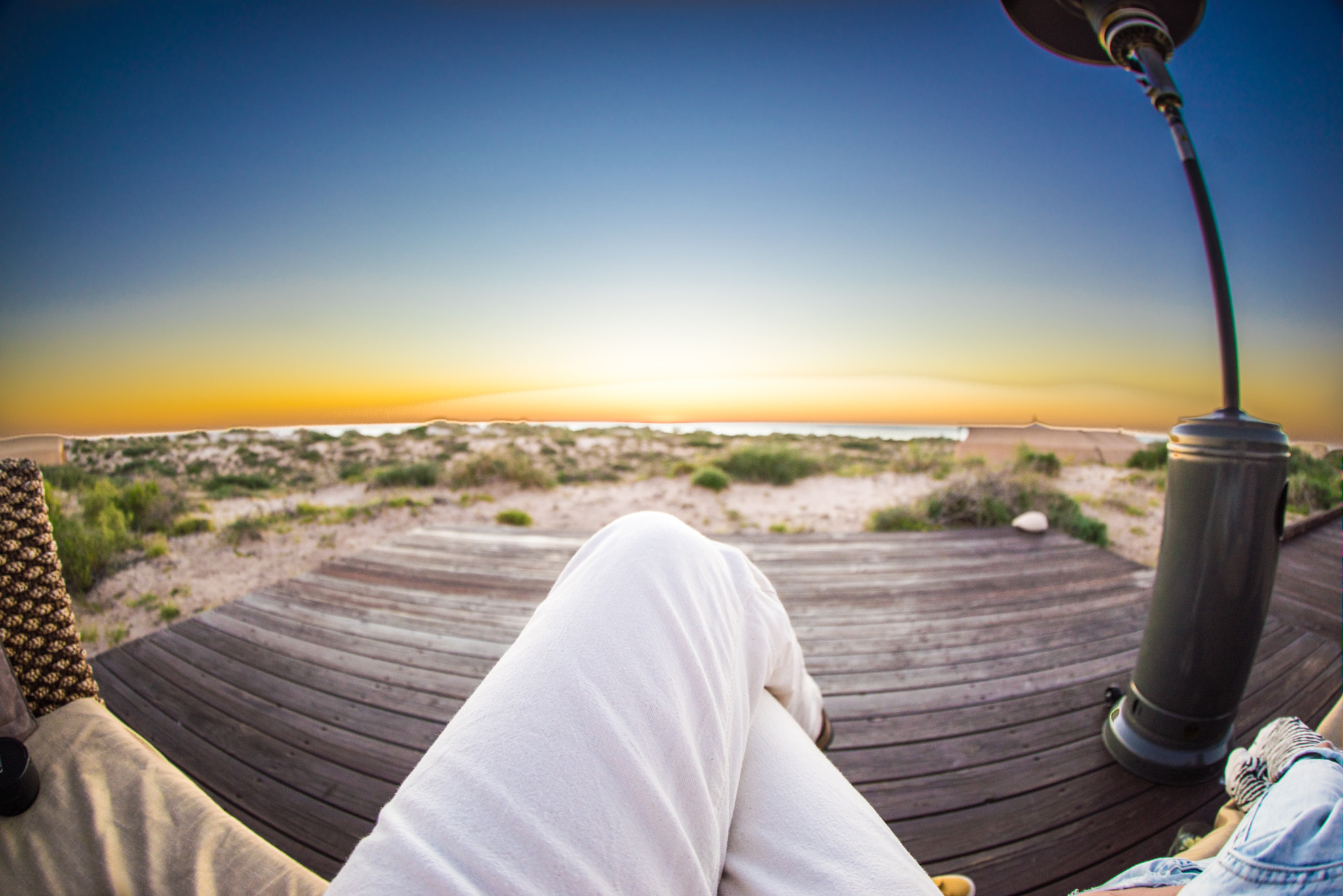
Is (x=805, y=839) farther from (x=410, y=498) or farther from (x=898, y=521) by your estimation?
(x=410, y=498)

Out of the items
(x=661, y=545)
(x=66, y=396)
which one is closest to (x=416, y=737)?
(x=661, y=545)

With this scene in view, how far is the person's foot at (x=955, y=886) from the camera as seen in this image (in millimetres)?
885

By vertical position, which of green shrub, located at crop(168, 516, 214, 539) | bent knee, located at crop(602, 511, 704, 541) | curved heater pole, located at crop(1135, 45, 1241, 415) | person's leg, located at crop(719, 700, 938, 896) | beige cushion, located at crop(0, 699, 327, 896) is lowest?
green shrub, located at crop(168, 516, 214, 539)

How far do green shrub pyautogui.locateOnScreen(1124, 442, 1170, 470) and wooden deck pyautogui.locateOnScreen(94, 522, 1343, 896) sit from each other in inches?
264

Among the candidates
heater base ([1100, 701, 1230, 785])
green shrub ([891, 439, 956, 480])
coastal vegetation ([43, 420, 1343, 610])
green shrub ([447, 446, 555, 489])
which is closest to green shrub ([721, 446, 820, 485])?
coastal vegetation ([43, 420, 1343, 610])

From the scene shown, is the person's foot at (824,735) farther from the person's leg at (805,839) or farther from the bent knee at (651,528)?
the bent knee at (651,528)

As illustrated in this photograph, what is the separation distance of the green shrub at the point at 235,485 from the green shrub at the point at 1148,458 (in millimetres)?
14728

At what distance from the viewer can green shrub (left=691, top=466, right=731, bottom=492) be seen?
257 inches

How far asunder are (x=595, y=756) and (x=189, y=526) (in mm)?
5912

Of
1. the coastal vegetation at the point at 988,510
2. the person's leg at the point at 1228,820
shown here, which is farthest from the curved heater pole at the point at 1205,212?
the coastal vegetation at the point at 988,510

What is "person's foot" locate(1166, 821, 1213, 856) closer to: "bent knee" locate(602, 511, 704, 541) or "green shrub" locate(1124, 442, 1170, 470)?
"bent knee" locate(602, 511, 704, 541)

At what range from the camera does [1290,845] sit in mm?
325

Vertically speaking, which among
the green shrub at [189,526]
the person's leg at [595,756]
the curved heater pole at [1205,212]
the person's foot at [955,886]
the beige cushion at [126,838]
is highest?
the curved heater pole at [1205,212]

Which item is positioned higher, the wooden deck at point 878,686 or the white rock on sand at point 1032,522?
the white rock on sand at point 1032,522
